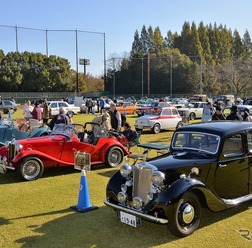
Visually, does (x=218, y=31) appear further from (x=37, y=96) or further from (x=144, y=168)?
(x=144, y=168)

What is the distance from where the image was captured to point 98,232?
545 cm

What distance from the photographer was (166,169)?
17.5 feet

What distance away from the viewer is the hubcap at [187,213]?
200 inches

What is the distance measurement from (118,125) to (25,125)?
13.4 feet

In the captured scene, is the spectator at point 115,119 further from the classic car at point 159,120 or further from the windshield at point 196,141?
the classic car at point 159,120

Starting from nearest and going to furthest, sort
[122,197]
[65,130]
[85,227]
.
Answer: [122,197] → [85,227] → [65,130]

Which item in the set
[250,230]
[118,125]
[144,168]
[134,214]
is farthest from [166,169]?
[118,125]

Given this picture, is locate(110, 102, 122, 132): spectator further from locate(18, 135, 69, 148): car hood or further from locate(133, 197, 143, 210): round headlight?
locate(133, 197, 143, 210): round headlight

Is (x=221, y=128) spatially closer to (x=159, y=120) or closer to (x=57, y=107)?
(x=159, y=120)

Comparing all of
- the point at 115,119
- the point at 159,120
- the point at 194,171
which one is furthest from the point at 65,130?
the point at 159,120

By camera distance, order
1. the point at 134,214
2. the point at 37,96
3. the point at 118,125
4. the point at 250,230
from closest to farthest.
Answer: the point at 134,214
the point at 250,230
the point at 118,125
the point at 37,96

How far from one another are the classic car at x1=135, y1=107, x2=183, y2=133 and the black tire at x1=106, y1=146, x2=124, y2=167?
8.44 m

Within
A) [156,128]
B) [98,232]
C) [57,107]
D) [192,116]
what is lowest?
[98,232]

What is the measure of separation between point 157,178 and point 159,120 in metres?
13.8
